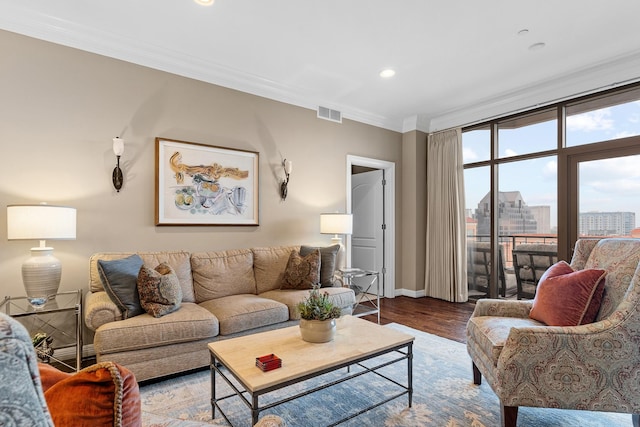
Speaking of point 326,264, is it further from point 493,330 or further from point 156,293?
point 493,330

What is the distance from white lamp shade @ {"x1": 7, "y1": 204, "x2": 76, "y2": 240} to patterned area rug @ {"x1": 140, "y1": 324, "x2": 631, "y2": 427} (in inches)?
51.3

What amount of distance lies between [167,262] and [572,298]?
9.92 ft

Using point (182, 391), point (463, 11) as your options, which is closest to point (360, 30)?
point (463, 11)

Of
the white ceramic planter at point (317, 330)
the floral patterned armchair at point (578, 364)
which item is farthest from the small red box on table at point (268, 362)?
the floral patterned armchair at point (578, 364)

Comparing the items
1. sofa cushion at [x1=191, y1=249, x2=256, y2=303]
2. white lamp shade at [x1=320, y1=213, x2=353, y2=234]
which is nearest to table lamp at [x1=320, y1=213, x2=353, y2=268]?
white lamp shade at [x1=320, y1=213, x2=353, y2=234]

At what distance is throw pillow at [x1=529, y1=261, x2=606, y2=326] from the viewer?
187 cm

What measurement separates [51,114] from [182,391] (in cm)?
248

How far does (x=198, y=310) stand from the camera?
271 cm

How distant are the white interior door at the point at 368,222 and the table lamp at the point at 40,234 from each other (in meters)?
4.00

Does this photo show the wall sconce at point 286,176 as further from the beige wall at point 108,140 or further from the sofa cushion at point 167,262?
the sofa cushion at point 167,262

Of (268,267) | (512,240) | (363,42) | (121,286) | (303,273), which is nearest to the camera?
(121,286)

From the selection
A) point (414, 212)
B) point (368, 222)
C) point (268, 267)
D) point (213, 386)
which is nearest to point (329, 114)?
point (368, 222)

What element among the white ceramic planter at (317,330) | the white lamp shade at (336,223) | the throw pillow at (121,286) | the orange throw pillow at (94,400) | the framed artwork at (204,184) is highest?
→ the framed artwork at (204,184)

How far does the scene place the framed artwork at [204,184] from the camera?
332cm
